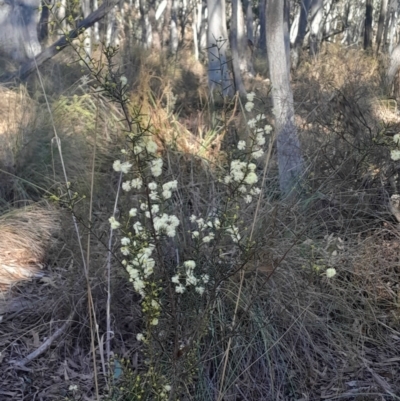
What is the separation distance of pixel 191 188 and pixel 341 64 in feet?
19.1

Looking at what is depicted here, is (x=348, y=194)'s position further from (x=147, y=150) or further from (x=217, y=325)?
(x=147, y=150)

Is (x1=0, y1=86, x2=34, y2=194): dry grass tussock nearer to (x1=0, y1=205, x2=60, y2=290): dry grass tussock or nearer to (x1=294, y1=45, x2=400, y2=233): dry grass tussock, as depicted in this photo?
(x1=0, y1=205, x2=60, y2=290): dry grass tussock

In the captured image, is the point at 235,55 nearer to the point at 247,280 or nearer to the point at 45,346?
the point at 247,280

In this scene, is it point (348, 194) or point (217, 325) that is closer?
point (217, 325)

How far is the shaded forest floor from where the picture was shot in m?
2.71

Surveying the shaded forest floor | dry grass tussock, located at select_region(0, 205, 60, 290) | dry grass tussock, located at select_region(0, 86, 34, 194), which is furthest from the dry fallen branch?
dry grass tussock, located at select_region(0, 86, 34, 194)

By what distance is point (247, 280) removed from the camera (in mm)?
2982

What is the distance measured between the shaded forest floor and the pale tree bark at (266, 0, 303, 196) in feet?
0.38

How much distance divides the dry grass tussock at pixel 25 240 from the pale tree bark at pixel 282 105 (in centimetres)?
157

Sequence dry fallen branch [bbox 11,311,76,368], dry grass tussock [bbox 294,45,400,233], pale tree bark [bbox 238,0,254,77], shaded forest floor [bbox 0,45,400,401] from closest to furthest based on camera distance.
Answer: shaded forest floor [bbox 0,45,400,401] → dry fallen branch [bbox 11,311,76,368] → dry grass tussock [bbox 294,45,400,233] → pale tree bark [bbox 238,0,254,77]

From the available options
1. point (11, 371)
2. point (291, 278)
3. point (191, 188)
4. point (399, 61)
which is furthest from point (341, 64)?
point (11, 371)

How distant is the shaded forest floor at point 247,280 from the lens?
107 inches

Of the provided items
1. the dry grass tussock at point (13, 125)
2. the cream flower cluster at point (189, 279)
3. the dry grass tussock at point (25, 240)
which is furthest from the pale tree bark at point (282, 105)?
the dry grass tussock at point (13, 125)

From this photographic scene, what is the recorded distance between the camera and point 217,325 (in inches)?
111
